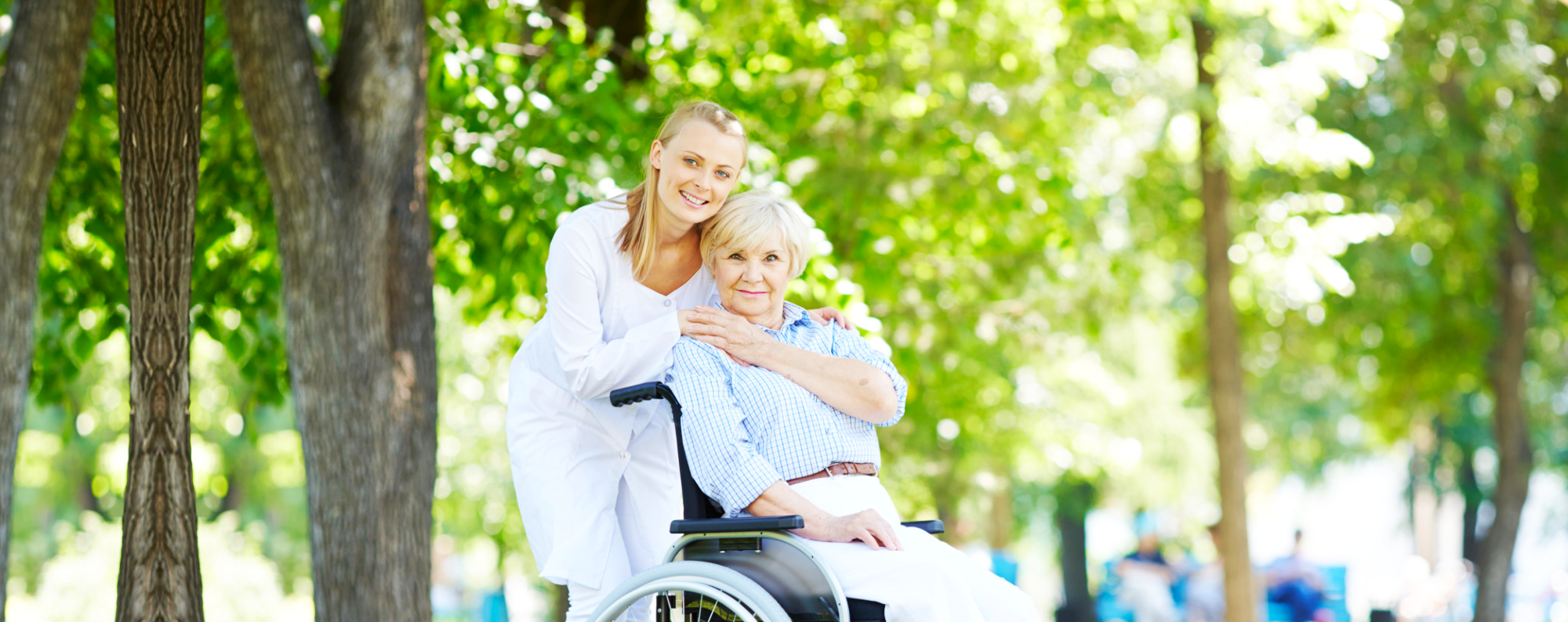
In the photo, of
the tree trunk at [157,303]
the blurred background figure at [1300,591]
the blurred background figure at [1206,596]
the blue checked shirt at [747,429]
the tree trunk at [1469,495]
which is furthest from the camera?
the tree trunk at [1469,495]

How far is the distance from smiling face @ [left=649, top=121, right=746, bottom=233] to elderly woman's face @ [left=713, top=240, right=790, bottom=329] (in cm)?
13

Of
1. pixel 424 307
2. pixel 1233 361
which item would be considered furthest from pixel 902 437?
pixel 424 307

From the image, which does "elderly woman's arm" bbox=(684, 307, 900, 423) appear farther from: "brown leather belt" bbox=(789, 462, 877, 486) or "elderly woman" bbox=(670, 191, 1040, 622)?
"brown leather belt" bbox=(789, 462, 877, 486)

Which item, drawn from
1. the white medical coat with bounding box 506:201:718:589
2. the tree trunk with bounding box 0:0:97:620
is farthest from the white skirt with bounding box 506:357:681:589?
the tree trunk with bounding box 0:0:97:620

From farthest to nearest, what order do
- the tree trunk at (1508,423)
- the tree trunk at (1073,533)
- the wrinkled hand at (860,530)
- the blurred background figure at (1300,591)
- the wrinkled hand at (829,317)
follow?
the tree trunk at (1073,533) < the tree trunk at (1508,423) < the blurred background figure at (1300,591) < the wrinkled hand at (829,317) < the wrinkled hand at (860,530)

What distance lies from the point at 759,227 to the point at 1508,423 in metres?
12.0

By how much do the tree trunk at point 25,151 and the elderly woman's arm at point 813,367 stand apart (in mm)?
2643

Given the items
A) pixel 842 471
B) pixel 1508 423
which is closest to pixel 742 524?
pixel 842 471

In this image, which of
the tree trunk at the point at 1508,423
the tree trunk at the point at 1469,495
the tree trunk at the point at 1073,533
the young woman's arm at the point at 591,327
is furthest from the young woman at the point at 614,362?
the tree trunk at the point at 1073,533

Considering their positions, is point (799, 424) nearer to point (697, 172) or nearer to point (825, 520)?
point (825, 520)

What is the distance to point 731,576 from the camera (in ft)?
9.40

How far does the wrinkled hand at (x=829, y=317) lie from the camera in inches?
142

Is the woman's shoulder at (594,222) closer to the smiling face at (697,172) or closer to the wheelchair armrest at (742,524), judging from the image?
the smiling face at (697,172)

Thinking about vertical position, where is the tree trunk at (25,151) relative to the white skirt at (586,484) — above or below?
above
